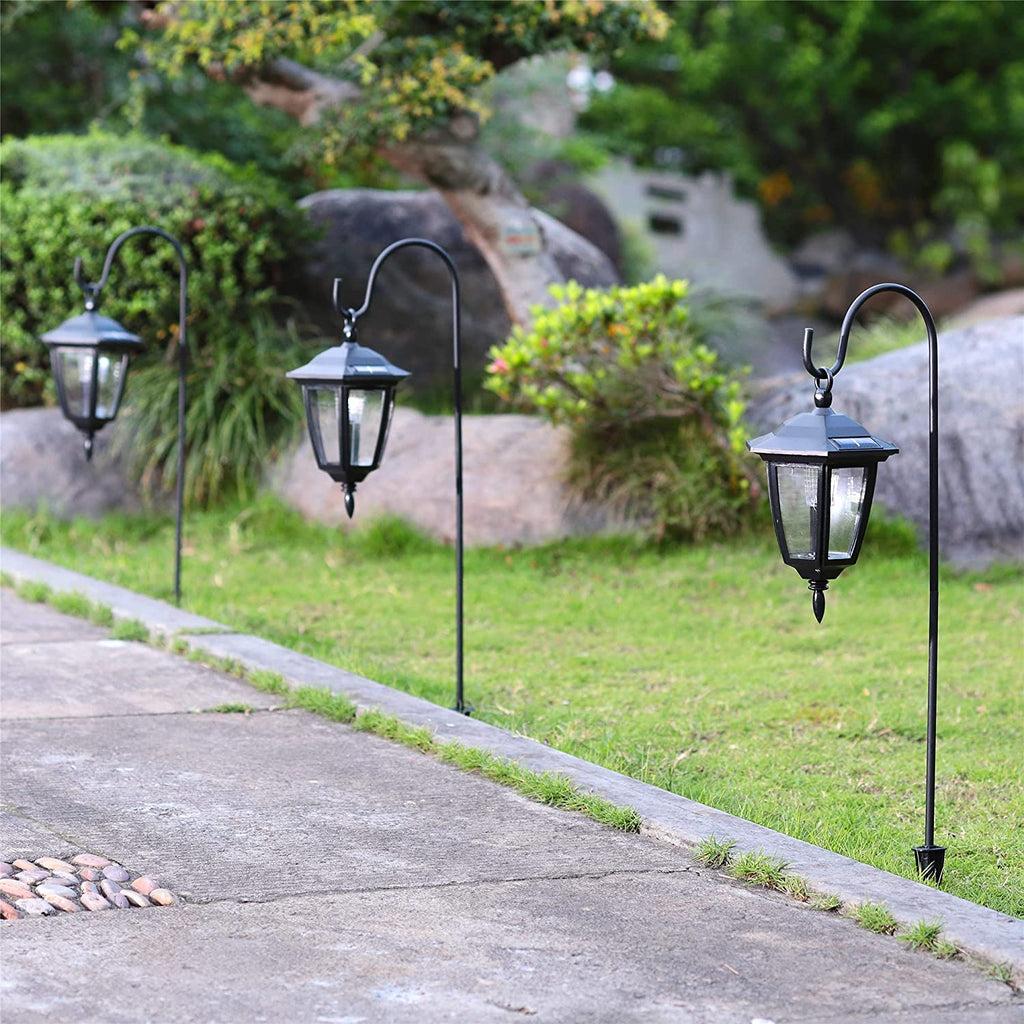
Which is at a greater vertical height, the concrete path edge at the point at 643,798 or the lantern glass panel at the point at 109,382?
the lantern glass panel at the point at 109,382

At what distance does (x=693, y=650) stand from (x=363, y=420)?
2.00 meters

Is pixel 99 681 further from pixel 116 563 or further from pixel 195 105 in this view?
pixel 195 105

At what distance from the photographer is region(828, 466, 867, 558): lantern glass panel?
4141 mm

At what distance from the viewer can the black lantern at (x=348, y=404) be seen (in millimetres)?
5688

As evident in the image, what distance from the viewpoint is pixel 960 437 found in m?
9.02

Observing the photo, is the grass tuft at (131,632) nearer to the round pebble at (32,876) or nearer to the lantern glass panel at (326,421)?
the lantern glass panel at (326,421)

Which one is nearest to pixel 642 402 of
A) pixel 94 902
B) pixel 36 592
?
pixel 36 592

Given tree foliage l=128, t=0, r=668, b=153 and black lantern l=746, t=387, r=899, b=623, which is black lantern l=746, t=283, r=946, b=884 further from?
tree foliage l=128, t=0, r=668, b=153

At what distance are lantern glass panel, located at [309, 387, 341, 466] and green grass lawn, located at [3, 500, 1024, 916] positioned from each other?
0.96 metres

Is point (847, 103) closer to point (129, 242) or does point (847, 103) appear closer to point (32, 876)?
point (129, 242)

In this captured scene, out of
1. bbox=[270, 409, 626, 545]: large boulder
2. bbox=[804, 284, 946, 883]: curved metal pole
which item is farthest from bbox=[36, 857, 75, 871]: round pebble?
bbox=[270, 409, 626, 545]: large boulder

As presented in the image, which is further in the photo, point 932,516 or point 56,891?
point 932,516

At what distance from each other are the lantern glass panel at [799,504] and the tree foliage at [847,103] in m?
16.8

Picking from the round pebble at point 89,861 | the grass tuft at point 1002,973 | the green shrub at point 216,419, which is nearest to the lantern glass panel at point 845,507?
the grass tuft at point 1002,973
